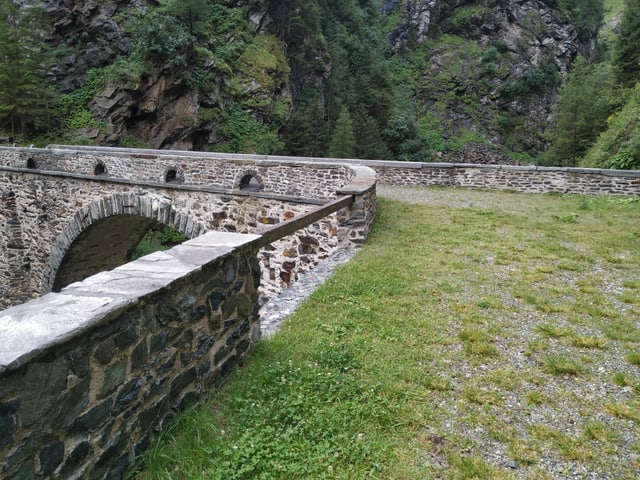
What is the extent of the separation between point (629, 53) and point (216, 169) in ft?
80.3

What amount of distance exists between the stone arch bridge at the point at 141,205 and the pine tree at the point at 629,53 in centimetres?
2207

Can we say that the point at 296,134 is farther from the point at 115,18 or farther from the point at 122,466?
the point at 122,466

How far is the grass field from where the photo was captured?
213cm

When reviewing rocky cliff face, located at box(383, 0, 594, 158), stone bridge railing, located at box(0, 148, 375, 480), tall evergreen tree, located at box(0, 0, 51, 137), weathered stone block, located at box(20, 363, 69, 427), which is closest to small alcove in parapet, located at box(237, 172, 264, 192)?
stone bridge railing, located at box(0, 148, 375, 480)

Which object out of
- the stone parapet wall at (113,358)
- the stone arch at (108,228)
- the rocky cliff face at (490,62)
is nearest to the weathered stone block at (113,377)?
the stone parapet wall at (113,358)

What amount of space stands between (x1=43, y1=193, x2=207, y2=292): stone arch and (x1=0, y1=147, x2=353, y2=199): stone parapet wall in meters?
0.87

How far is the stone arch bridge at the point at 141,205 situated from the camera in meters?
7.98

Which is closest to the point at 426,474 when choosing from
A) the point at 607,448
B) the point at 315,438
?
the point at 315,438

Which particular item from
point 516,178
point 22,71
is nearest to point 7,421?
point 516,178

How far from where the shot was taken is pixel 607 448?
89.0 inches

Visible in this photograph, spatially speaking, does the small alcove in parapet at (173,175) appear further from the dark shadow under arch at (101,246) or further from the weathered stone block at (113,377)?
the weathered stone block at (113,377)

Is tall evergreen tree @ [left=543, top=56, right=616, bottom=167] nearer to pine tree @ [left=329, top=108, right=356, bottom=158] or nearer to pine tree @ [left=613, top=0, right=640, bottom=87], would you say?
pine tree @ [left=613, top=0, right=640, bottom=87]

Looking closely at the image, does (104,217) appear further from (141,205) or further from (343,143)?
(343,143)

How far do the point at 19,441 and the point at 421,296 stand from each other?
3704 millimetres
